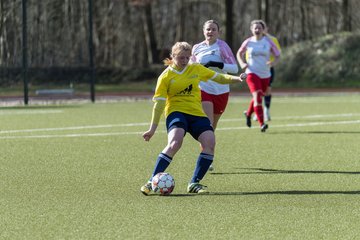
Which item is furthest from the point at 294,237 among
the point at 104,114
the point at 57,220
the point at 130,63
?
the point at 130,63

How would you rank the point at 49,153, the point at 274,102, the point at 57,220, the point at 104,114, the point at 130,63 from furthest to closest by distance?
the point at 130,63 < the point at 274,102 < the point at 104,114 < the point at 49,153 < the point at 57,220

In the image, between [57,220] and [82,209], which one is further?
[82,209]

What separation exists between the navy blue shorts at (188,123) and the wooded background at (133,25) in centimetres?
1868

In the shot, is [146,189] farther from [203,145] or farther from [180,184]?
[180,184]

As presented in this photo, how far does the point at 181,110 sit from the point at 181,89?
0.24m

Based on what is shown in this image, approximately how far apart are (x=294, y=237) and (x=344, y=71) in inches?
1280

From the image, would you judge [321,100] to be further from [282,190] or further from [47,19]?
[282,190]

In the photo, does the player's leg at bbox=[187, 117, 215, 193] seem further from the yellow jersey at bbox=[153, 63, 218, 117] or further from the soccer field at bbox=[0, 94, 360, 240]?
the soccer field at bbox=[0, 94, 360, 240]

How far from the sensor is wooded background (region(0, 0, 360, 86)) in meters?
29.4

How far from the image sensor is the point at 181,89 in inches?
424

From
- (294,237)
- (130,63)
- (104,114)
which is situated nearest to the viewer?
(294,237)

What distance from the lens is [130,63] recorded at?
190ft

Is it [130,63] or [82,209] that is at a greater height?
[82,209]

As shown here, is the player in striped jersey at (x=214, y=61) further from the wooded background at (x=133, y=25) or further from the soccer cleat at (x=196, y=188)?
the wooded background at (x=133, y=25)
